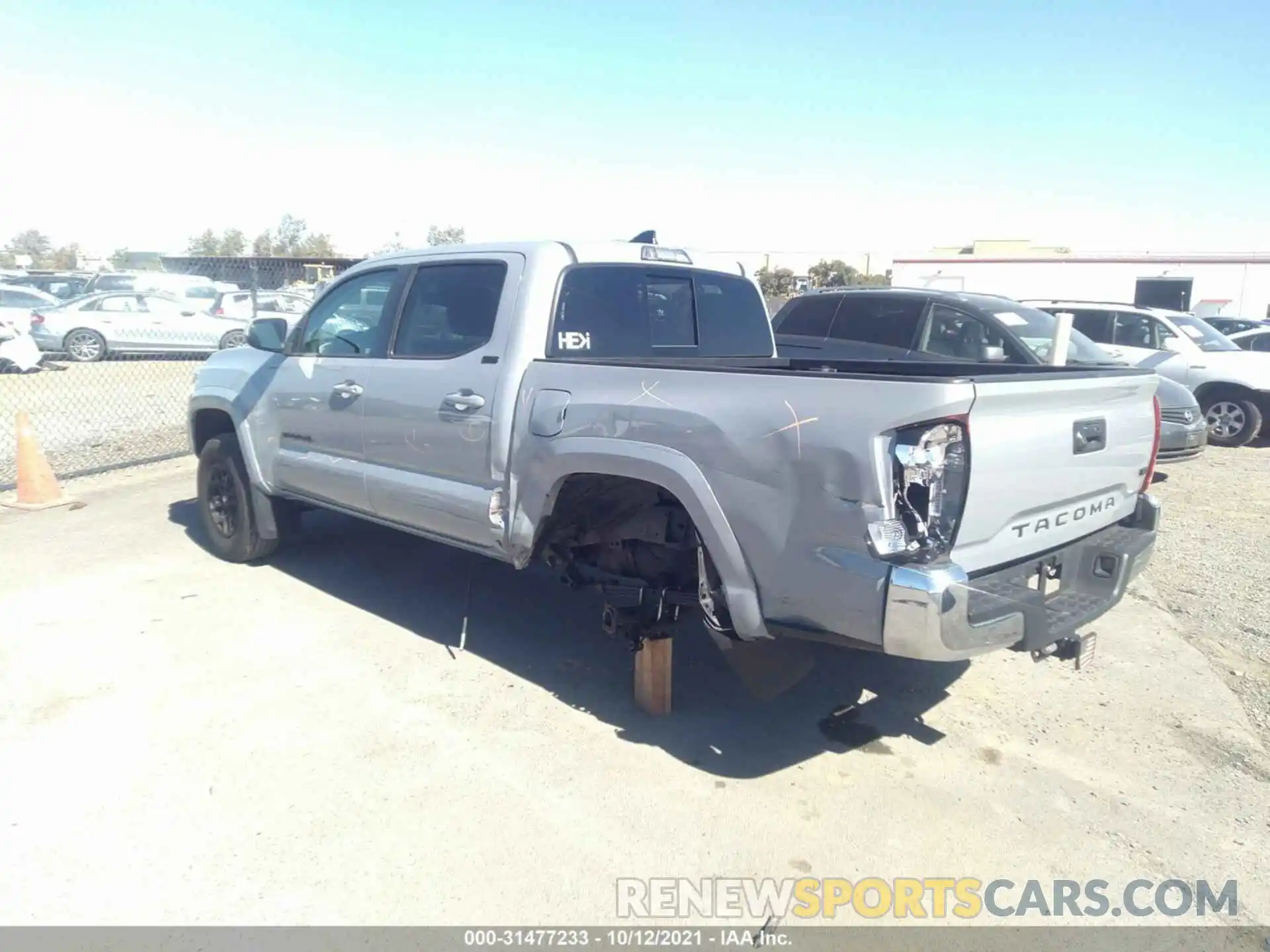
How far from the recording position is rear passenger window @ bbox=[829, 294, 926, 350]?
940 cm

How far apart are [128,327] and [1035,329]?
17.7 meters

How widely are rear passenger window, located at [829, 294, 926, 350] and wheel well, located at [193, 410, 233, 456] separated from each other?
6.29 meters

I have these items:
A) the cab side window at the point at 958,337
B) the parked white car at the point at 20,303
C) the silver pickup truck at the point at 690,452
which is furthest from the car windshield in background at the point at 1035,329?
the parked white car at the point at 20,303

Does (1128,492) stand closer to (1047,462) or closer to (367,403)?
(1047,462)

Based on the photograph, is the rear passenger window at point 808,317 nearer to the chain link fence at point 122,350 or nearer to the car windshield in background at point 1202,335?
the car windshield in background at point 1202,335

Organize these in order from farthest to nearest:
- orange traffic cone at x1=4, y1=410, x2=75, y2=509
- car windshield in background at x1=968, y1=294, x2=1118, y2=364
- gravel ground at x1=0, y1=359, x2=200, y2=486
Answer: gravel ground at x1=0, y1=359, x2=200, y2=486 → car windshield in background at x1=968, y1=294, x2=1118, y2=364 → orange traffic cone at x1=4, y1=410, x2=75, y2=509

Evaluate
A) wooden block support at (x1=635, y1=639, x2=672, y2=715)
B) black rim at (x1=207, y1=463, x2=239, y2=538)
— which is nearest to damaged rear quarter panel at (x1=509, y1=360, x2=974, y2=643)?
wooden block support at (x1=635, y1=639, x2=672, y2=715)

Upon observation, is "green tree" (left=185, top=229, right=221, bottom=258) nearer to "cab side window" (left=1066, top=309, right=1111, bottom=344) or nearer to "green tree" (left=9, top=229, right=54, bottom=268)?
"green tree" (left=9, top=229, right=54, bottom=268)

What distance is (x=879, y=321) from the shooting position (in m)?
9.68

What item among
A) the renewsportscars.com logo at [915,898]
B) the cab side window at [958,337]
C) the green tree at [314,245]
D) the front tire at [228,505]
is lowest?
the renewsportscars.com logo at [915,898]

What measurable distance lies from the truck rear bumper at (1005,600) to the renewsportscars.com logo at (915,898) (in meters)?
0.78

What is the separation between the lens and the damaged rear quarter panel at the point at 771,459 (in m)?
2.88

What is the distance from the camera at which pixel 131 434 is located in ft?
35.8

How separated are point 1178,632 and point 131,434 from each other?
10.9 m
